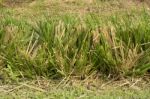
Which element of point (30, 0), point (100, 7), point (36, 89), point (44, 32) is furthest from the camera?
point (30, 0)

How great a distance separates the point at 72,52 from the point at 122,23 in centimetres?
81

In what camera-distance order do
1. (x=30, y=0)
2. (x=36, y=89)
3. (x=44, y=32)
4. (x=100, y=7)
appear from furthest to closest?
(x=30, y=0) → (x=100, y=7) → (x=44, y=32) → (x=36, y=89)

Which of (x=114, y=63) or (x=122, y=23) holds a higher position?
(x=122, y=23)

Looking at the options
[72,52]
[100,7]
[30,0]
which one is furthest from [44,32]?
[30,0]

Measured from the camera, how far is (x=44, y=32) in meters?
5.63

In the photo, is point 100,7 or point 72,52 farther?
point 100,7

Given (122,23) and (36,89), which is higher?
(122,23)

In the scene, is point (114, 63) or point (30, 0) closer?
point (114, 63)

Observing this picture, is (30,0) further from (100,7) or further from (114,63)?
(114,63)

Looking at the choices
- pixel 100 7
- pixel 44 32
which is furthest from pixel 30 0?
pixel 44 32

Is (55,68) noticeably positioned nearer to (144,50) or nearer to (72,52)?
(72,52)

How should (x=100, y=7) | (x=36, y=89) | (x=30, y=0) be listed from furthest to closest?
(x=30, y=0) → (x=100, y=7) → (x=36, y=89)

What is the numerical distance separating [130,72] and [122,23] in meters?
0.72

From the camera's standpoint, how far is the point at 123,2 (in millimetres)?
10961
